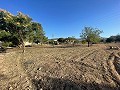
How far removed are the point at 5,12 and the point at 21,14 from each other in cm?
286

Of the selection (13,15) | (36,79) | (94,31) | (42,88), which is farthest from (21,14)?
(94,31)

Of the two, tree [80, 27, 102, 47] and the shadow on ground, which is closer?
the shadow on ground

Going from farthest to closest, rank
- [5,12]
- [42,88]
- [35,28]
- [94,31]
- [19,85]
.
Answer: [94,31] → [35,28] → [5,12] → [19,85] → [42,88]

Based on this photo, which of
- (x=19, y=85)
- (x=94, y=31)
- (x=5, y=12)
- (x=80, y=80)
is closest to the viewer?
(x=19, y=85)

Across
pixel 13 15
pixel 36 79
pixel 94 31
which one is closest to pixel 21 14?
pixel 13 15

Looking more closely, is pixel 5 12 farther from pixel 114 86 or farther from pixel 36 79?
pixel 114 86

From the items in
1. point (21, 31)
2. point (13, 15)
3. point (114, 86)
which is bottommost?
point (114, 86)

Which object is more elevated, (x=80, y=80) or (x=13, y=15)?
(x=13, y=15)

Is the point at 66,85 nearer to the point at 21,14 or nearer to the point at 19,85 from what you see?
the point at 19,85

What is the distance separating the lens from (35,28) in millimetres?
31156

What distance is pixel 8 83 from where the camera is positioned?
9.03 metres

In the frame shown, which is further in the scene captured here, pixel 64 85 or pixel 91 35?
pixel 91 35

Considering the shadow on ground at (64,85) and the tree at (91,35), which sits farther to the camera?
the tree at (91,35)

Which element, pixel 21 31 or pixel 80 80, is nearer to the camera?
pixel 80 80
